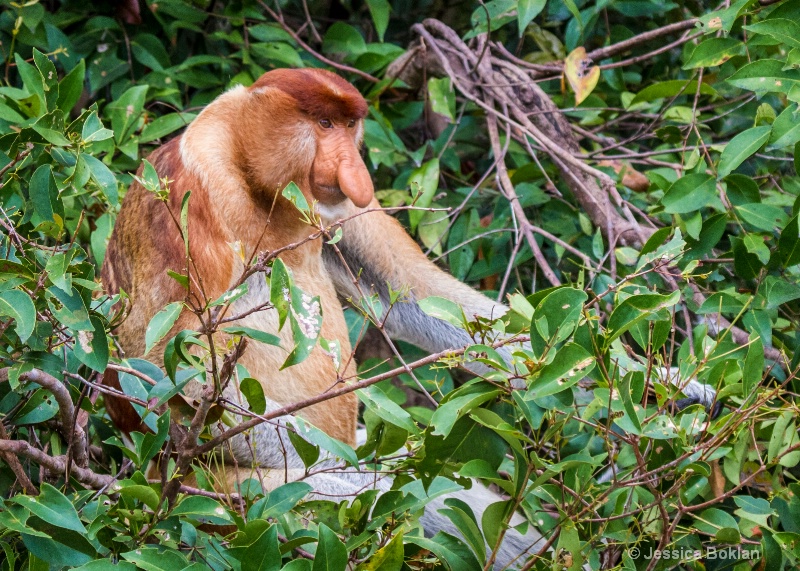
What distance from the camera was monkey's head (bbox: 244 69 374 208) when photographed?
2449 millimetres

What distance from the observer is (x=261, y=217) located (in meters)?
2.47

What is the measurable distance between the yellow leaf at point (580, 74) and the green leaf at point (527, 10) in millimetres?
297

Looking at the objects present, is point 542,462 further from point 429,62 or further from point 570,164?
point 429,62

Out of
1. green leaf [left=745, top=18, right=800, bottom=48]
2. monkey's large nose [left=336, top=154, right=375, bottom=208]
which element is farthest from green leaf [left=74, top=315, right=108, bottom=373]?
green leaf [left=745, top=18, right=800, bottom=48]

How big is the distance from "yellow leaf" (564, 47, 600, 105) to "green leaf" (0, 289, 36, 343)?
1976 mm

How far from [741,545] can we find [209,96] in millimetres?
2343

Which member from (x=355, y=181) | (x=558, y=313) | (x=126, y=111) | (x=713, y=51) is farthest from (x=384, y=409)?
(x=126, y=111)

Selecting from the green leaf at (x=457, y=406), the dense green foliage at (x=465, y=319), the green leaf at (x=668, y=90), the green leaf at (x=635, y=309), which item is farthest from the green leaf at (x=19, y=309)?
the green leaf at (x=668, y=90)

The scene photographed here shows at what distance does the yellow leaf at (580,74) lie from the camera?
9.70 feet

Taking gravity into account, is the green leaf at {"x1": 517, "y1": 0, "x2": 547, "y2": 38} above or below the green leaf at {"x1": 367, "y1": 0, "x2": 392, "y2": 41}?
above

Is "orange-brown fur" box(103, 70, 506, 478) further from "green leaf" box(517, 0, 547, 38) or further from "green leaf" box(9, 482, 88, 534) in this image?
"green leaf" box(9, 482, 88, 534)

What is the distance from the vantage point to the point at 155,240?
2371 mm

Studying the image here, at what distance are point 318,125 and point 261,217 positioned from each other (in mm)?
303

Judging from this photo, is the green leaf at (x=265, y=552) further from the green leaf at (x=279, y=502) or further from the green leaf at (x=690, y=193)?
the green leaf at (x=690, y=193)
